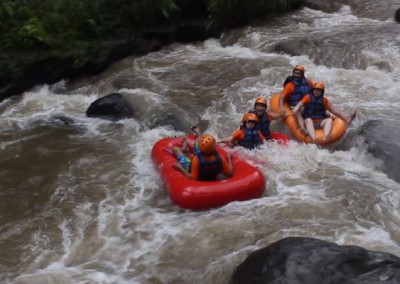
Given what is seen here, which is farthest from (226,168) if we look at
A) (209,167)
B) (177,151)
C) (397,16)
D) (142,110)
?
(397,16)

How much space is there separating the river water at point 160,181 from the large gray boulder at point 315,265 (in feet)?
1.94

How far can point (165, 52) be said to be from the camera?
11398 mm

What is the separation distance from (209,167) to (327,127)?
2.16 meters

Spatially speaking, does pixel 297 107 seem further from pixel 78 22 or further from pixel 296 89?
pixel 78 22

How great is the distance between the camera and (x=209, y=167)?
597cm

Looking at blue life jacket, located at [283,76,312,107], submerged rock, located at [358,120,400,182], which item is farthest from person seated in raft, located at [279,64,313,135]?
submerged rock, located at [358,120,400,182]

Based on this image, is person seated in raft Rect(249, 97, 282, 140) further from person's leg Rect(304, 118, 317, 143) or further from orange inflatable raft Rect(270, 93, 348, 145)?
person's leg Rect(304, 118, 317, 143)

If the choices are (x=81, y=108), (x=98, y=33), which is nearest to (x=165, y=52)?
(x=98, y=33)

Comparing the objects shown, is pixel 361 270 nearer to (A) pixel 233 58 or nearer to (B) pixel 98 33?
(A) pixel 233 58

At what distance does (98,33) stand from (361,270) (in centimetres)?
850

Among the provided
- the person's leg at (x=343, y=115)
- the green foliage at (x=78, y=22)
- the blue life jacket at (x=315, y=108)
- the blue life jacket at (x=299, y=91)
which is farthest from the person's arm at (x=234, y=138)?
the green foliage at (x=78, y=22)

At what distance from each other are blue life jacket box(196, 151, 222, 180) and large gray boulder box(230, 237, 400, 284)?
69.0 inches

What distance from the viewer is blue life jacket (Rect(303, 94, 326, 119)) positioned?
25.1ft

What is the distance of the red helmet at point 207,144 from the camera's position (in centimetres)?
589
